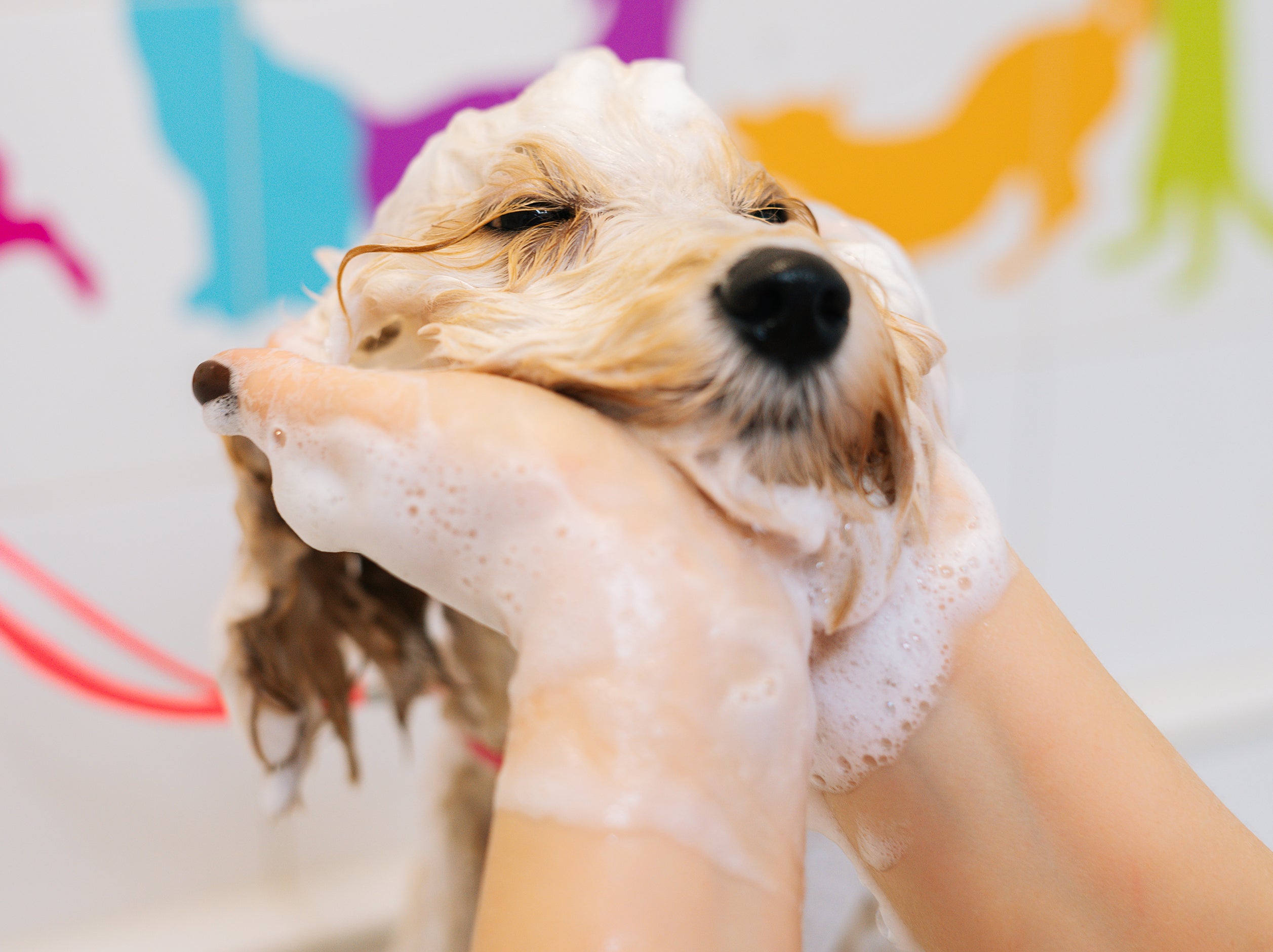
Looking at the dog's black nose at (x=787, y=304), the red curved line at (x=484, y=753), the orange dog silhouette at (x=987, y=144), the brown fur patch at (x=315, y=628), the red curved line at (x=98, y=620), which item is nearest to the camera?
the dog's black nose at (x=787, y=304)

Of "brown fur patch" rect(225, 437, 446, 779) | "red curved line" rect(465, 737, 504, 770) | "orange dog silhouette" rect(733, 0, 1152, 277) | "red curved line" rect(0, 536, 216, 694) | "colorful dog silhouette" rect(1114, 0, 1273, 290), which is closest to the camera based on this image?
"brown fur patch" rect(225, 437, 446, 779)

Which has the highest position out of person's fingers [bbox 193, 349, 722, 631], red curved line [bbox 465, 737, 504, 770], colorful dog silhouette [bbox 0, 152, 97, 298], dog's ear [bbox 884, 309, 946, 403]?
dog's ear [bbox 884, 309, 946, 403]

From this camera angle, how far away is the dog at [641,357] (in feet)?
1.54

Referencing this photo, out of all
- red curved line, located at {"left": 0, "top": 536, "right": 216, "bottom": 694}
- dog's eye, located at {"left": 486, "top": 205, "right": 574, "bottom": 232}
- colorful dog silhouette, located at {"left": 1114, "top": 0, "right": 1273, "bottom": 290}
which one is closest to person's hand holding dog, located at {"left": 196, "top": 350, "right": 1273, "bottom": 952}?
dog's eye, located at {"left": 486, "top": 205, "right": 574, "bottom": 232}

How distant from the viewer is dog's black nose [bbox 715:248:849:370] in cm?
45

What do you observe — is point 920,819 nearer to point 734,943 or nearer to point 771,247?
point 734,943

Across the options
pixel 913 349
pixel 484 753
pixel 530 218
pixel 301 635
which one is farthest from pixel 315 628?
pixel 913 349

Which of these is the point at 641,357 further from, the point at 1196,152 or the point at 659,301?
the point at 1196,152

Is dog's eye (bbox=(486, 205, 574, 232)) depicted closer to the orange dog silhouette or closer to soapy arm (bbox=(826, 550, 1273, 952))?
soapy arm (bbox=(826, 550, 1273, 952))

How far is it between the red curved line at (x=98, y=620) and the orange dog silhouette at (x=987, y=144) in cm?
83

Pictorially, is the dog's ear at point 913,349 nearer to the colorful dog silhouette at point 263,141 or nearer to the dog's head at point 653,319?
the dog's head at point 653,319

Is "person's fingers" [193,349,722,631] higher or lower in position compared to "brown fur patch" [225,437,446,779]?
higher

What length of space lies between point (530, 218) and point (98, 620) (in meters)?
0.72

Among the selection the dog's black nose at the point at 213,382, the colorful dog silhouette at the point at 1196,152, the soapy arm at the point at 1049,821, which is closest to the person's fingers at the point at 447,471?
the dog's black nose at the point at 213,382
